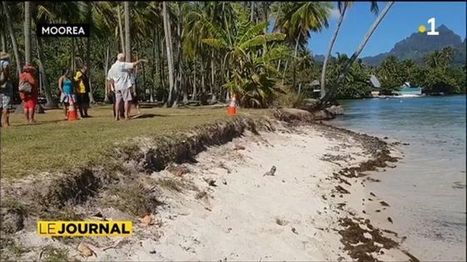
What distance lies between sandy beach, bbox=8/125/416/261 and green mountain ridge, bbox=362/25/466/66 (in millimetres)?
2551

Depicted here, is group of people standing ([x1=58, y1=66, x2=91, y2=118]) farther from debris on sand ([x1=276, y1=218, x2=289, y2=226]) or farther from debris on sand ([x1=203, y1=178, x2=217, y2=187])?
debris on sand ([x1=276, y1=218, x2=289, y2=226])

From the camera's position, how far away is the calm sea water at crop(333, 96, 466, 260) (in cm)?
207

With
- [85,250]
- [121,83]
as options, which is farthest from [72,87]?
[85,250]

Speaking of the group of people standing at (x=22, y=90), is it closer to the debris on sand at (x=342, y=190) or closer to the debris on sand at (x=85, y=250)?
the debris on sand at (x=85, y=250)

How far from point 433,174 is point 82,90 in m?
6.93

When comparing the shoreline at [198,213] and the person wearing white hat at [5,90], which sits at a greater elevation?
the person wearing white hat at [5,90]

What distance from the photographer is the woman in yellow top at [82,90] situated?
871cm

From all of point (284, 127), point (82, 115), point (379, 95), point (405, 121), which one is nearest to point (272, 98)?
point (284, 127)

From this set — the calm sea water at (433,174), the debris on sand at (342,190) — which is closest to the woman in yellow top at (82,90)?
the debris on sand at (342,190)

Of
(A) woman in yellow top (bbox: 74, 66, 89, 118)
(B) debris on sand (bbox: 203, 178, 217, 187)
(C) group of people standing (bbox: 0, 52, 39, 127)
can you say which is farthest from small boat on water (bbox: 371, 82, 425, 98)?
(A) woman in yellow top (bbox: 74, 66, 89, 118)

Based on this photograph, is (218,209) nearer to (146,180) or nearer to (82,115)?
(146,180)

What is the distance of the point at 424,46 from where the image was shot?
7.10 ft

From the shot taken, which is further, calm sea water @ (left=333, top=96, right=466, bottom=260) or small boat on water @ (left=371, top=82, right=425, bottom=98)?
small boat on water @ (left=371, top=82, right=425, bottom=98)

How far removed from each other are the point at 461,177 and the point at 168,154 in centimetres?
539
